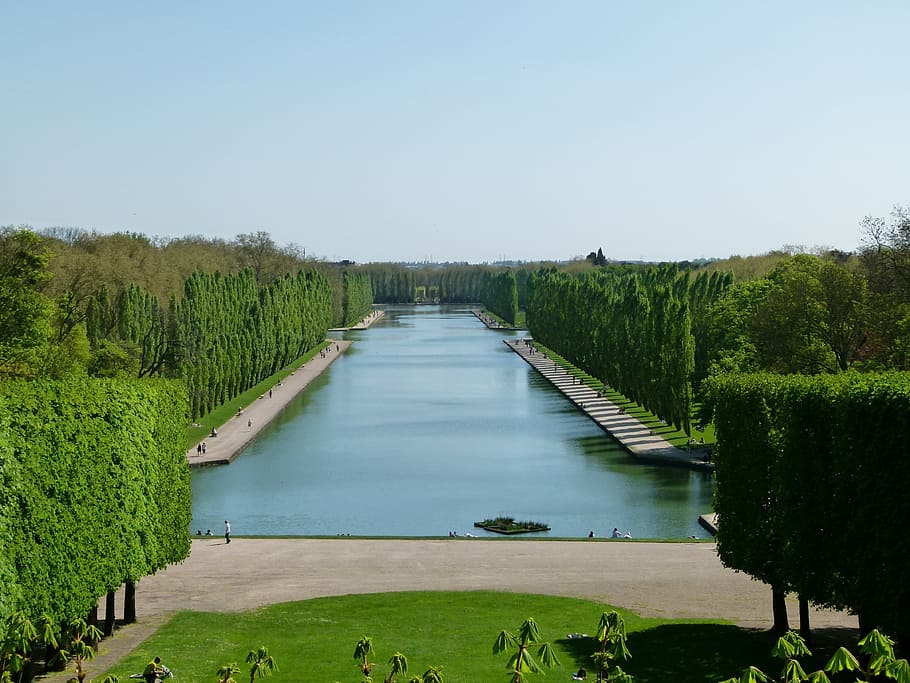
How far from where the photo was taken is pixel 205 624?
25844 millimetres

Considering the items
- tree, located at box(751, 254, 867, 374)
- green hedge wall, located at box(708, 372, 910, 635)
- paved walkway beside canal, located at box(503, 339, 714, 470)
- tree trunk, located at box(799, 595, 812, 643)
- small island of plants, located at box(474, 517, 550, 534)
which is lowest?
small island of plants, located at box(474, 517, 550, 534)

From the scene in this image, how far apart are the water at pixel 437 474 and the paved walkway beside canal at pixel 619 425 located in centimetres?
83

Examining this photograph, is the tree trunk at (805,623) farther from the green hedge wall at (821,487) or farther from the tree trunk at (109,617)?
the tree trunk at (109,617)

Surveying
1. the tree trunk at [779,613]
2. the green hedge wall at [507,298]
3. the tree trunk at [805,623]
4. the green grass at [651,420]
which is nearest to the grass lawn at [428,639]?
the tree trunk at [779,613]

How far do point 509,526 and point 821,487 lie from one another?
19469mm

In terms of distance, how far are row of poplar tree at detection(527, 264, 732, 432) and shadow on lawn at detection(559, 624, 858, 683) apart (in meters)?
35.6

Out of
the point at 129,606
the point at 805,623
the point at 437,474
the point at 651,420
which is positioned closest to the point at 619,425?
the point at 651,420

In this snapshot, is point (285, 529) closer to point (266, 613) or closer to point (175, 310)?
point (266, 613)

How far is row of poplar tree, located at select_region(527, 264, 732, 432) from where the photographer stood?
61.6 meters

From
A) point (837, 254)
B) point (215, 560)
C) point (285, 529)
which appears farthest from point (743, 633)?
point (837, 254)

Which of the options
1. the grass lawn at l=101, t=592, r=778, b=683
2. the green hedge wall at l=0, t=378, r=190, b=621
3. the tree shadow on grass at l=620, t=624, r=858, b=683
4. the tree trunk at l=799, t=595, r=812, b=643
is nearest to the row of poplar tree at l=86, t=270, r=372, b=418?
the green hedge wall at l=0, t=378, r=190, b=621

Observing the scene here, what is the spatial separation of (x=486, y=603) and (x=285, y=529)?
1498 centimetres

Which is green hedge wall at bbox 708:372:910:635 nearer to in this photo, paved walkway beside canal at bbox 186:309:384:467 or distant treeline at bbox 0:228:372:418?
paved walkway beside canal at bbox 186:309:384:467

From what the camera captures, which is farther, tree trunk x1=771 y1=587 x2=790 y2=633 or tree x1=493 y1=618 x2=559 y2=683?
tree trunk x1=771 y1=587 x2=790 y2=633
